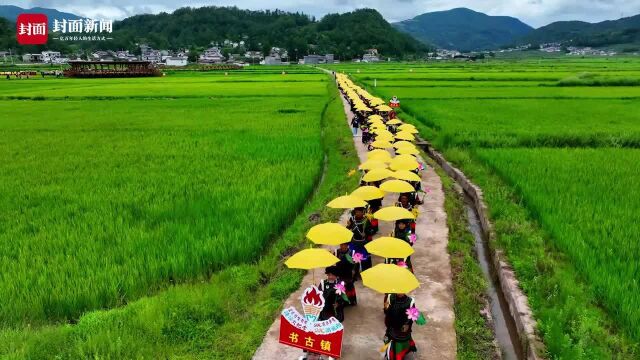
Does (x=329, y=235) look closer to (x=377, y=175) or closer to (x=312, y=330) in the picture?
(x=312, y=330)

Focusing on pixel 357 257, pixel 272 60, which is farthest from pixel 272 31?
Result: pixel 357 257

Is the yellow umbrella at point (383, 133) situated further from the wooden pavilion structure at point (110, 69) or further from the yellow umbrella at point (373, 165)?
the wooden pavilion structure at point (110, 69)

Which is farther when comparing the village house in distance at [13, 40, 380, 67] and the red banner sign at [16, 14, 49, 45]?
the village house in distance at [13, 40, 380, 67]

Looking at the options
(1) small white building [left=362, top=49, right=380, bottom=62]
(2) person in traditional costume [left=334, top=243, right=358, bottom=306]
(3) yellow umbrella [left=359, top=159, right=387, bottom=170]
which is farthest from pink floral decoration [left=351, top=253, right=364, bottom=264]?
(1) small white building [left=362, top=49, right=380, bottom=62]

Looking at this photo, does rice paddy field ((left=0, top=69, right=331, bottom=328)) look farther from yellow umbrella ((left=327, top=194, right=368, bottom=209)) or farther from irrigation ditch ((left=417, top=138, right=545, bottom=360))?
irrigation ditch ((left=417, top=138, right=545, bottom=360))

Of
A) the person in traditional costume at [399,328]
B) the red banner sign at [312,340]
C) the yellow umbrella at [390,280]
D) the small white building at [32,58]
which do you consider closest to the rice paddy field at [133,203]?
the red banner sign at [312,340]
